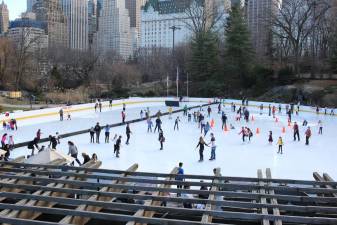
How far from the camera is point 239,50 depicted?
6431cm

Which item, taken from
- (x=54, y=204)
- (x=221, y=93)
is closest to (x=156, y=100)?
(x=221, y=93)

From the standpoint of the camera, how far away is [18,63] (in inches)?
2347

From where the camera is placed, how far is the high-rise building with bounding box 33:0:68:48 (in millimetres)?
149875

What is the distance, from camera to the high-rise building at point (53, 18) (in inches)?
5901

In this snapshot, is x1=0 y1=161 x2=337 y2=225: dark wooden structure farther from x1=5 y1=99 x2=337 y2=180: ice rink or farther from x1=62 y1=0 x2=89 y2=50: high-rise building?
x1=62 y1=0 x2=89 y2=50: high-rise building

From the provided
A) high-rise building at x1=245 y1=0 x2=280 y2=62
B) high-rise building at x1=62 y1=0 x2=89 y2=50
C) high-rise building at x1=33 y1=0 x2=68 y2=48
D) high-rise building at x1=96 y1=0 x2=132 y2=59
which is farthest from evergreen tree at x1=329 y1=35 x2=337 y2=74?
high-rise building at x1=62 y1=0 x2=89 y2=50

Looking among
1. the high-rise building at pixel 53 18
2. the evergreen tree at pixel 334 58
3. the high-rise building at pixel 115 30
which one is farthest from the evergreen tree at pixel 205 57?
the high-rise building at pixel 115 30

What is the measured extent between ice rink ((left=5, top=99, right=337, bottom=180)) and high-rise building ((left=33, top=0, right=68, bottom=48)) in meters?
127

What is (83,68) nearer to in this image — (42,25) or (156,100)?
(156,100)

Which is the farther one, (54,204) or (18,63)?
(18,63)

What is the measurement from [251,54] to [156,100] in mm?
22134

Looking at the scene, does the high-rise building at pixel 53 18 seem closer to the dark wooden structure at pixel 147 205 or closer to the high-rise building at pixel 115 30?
the high-rise building at pixel 115 30

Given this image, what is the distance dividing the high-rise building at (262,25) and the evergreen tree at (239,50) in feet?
12.6

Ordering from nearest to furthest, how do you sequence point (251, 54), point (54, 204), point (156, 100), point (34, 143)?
point (54, 204), point (34, 143), point (156, 100), point (251, 54)
